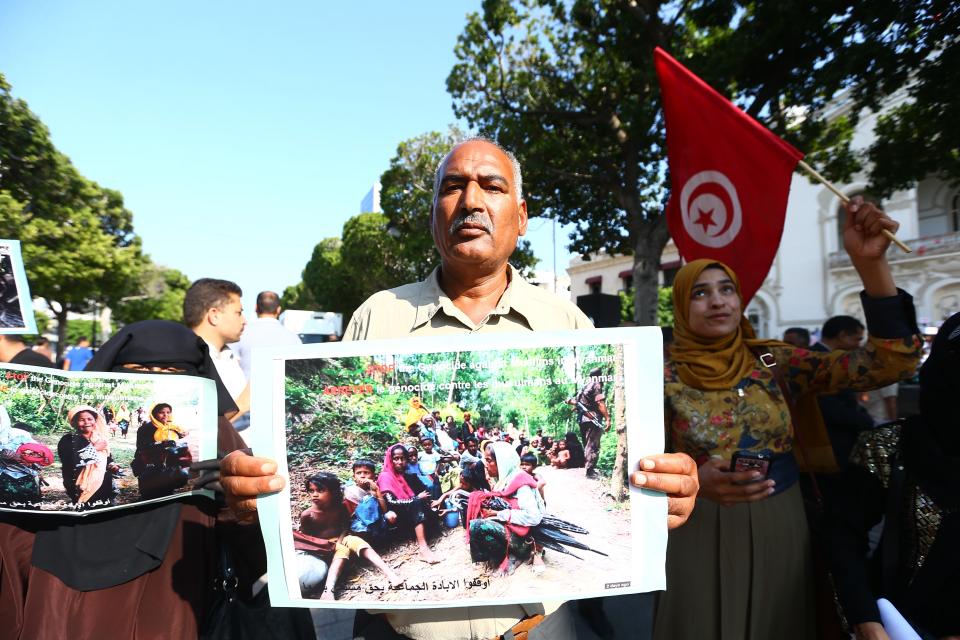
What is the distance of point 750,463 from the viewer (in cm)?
188

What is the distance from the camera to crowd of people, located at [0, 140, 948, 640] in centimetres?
109

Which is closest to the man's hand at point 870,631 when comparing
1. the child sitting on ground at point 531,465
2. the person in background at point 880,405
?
the child sitting on ground at point 531,465

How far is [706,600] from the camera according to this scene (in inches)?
81.8

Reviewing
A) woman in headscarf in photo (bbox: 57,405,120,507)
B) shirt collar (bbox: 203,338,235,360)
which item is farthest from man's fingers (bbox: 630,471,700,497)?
shirt collar (bbox: 203,338,235,360)

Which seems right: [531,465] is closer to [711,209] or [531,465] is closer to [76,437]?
[76,437]

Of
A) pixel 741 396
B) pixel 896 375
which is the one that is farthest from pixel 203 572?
pixel 896 375

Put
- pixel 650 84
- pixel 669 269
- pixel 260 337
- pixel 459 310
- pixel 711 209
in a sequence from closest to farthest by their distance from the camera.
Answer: pixel 459 310 → pixel 711 209 → pixel 260 337 → pixel 650 84 → pixel 669 269

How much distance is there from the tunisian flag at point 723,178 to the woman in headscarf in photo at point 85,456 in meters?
3.96

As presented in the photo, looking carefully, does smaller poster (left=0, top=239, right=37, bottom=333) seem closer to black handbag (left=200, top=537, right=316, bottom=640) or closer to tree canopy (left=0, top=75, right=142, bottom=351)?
black handbag (left=200, top=537, right=316, bottom=640)

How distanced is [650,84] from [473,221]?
9.41m

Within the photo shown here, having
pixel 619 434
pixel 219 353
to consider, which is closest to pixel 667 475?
pixel 619 434

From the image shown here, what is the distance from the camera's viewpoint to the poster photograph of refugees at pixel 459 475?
1069 mm

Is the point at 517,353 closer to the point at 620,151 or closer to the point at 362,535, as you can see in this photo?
the point at 362,535

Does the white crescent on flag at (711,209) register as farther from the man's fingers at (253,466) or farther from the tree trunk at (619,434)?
the man's fingers at (253,466)
